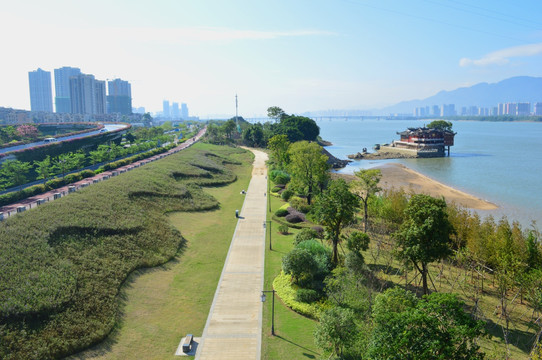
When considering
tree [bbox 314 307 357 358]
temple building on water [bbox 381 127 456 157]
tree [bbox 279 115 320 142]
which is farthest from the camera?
temple building on water [bbox 381 127 456 157]

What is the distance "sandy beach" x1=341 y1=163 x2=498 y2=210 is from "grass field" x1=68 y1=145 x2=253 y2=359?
26.5m

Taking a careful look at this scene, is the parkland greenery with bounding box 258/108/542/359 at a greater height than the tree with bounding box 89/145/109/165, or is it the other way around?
the tree with bounding box 89/145/109/165

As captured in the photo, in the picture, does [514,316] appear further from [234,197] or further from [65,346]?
[234,197]

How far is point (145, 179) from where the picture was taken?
42.4m

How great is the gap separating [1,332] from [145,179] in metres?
27.8

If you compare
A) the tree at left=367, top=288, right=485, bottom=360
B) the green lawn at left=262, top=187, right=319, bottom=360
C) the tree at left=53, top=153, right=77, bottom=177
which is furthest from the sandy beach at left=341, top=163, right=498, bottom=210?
the tree at left=53, top=153, right=77, bottom=177

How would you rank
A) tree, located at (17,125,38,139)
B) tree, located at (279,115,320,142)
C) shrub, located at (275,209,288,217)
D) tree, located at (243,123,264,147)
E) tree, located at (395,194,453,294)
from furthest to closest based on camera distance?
1. tree, located at (243,123,264,147)
2. tree, located at (279,115,320,142)
3. tree, located at (17,125,38,139)
4. shrub, located at (275,209,288,217)
5. tree, located at (395,194,453,294)

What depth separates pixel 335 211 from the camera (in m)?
25.3

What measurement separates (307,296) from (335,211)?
22.2 ft

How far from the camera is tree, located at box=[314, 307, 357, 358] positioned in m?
14.9

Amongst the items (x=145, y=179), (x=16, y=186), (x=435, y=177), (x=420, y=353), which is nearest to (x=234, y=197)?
(x=145, y=179)

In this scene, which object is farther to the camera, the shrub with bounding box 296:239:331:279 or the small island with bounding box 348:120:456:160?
the small island with bounding box 348:120:456:160

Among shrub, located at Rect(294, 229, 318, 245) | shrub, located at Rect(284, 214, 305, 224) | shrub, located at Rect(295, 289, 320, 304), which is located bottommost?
shrub, located at Rect(295, 289, 320, 304)

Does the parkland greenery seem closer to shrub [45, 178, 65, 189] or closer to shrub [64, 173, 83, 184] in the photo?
shrub [45, 178, 65, 189]
